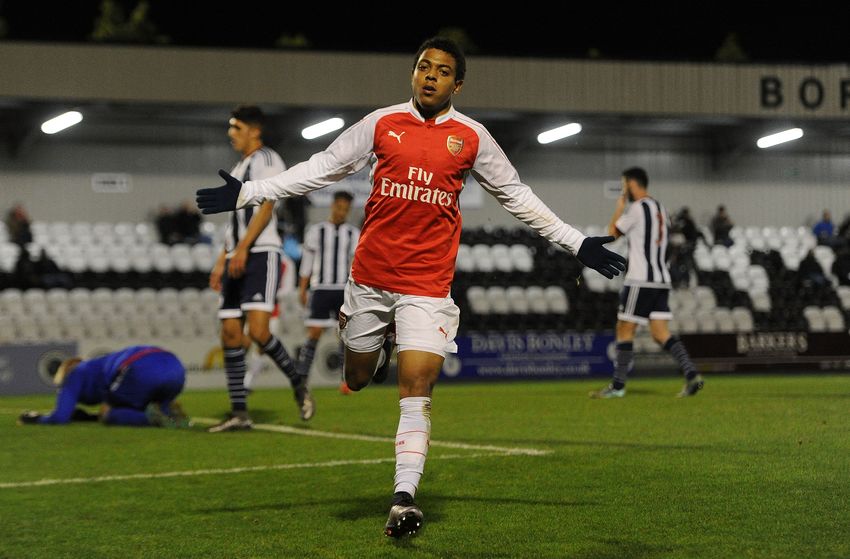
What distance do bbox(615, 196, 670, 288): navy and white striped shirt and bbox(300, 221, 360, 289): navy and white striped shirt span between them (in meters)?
3.23

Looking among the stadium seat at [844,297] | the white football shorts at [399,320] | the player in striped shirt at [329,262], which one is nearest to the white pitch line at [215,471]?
the white football shorts at [399,320]

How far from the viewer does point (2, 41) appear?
2120cm

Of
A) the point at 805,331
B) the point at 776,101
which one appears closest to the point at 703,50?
the point at 776,101

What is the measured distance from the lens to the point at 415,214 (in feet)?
16.4

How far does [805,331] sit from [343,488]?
1593 cm

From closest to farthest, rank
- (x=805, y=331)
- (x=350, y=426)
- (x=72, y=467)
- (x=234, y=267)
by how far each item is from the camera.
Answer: (x=72, y=467)
(x=234, y=267)
(x=350, y=426)
(x=805, y=331)

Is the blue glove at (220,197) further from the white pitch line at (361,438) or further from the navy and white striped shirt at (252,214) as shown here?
the navy and white striped shirt at (252,214)

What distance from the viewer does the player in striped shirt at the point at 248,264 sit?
8805mm

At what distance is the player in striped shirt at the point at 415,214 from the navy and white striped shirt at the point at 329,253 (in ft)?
26.4

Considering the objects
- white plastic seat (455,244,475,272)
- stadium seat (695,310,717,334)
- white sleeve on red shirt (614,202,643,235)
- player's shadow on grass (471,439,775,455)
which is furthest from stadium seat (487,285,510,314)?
player's shadow on grass (471,439,775,455)

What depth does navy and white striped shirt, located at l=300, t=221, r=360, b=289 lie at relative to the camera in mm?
13258

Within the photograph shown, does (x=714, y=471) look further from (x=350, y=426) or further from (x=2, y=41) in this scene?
(x=2, y=41)

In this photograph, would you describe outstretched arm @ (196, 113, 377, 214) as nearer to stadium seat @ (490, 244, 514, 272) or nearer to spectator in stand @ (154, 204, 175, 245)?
stadium seat @ (490, 244, 514, 272)

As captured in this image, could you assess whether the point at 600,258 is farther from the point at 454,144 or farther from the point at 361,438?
the point at 361,438
